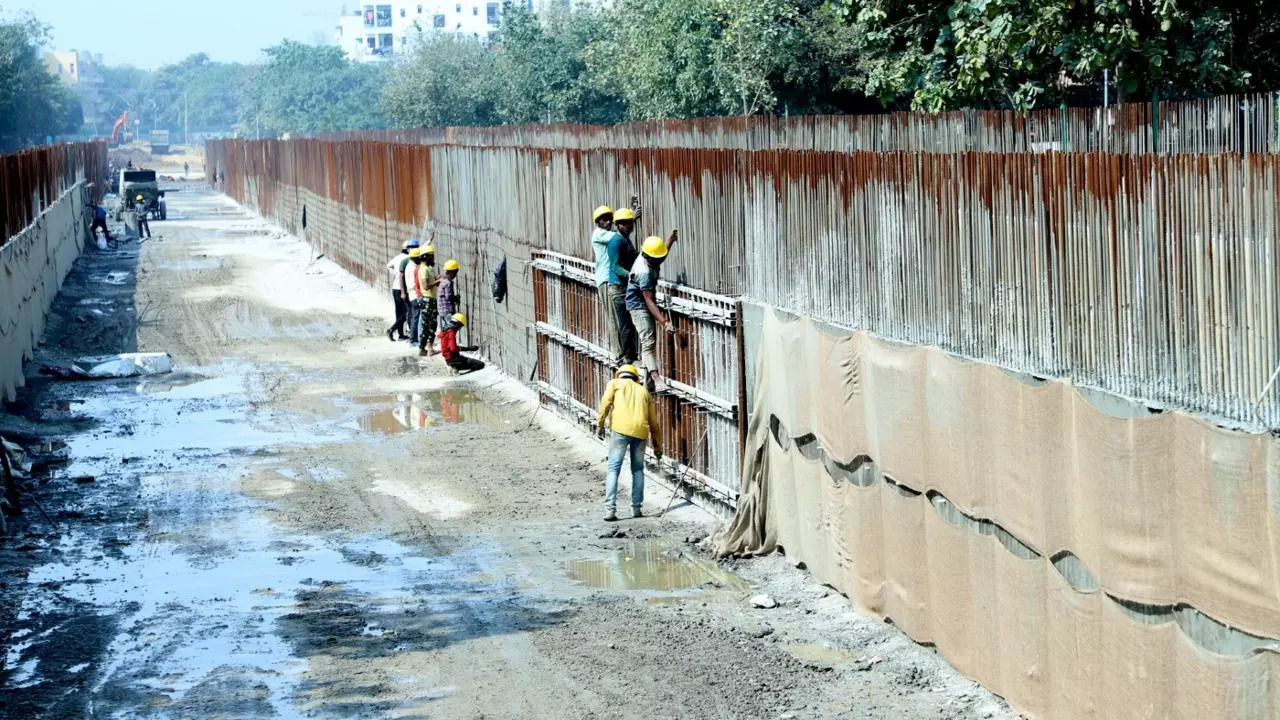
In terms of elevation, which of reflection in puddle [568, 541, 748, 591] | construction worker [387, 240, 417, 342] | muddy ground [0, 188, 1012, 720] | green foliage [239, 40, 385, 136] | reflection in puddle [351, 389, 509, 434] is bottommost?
reflection in puddle [568, 541, 748, 591]

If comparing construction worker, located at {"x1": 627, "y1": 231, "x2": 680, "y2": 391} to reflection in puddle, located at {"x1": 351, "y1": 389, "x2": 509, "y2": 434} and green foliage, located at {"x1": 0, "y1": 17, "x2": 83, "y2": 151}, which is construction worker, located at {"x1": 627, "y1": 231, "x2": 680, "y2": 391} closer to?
reflection in puddle, located at {"x1": 351, "y1": 389, "x2": 509, "y2": 434}

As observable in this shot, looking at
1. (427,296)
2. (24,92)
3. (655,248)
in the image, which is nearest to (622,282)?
(655,248)

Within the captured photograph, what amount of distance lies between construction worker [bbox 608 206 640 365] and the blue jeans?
2143mm

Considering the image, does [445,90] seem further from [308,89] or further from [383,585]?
[308,89]

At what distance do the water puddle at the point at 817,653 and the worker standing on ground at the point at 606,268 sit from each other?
6.20 meters

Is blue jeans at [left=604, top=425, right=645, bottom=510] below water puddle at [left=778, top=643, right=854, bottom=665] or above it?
above

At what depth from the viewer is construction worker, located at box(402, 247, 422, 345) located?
24797 mm

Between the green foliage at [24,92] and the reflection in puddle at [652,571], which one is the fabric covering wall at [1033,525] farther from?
the green foliage at [24,92]

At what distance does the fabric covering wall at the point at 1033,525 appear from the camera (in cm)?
650

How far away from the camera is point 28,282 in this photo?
26.7m

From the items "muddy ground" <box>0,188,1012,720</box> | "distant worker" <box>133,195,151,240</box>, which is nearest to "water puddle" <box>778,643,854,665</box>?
"muddy ground" <box>0,188,1012,720</box>

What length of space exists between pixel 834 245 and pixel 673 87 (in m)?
37.9

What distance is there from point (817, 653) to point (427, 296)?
15556 millimetres

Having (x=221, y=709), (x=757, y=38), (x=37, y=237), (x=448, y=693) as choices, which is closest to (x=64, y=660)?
(x=221, y=709)
